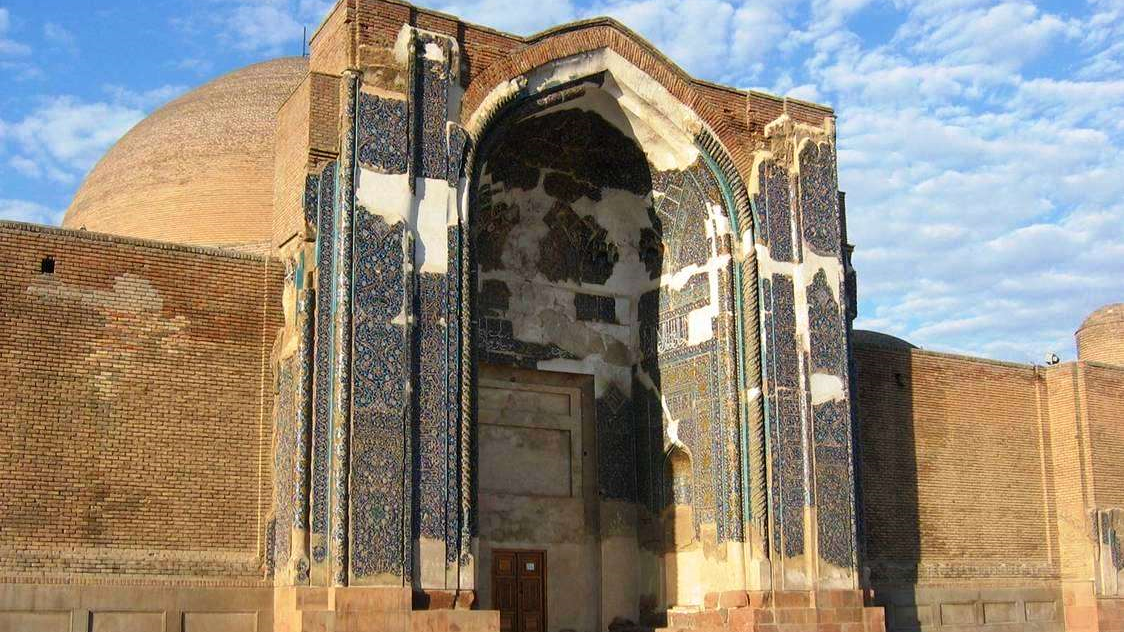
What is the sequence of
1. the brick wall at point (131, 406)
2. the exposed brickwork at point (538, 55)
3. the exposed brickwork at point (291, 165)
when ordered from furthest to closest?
the exposed brickwork at point (538, 55) → the exposed brickwork at point (291, 165) → the brick wall at point (131, 406)

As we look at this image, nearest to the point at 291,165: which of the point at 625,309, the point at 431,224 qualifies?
the point at 431,224

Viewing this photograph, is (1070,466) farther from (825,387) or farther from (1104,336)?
(825,387)

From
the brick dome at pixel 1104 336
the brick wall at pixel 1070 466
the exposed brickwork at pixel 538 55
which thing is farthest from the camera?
the brick dome at pixel 1104 336

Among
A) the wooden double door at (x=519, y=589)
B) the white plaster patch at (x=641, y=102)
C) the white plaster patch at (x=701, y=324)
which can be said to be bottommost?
the wooden double door at (x=519, y=589)

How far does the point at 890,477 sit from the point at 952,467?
3.02 feet

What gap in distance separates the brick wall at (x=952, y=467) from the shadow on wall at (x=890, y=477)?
0.5 inches

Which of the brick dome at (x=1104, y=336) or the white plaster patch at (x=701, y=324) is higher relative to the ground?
the brick dome at (x=1104, y=336)

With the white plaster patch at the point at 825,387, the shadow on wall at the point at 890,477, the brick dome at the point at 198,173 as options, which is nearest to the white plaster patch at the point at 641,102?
the white plaster patch at the point at 825,387

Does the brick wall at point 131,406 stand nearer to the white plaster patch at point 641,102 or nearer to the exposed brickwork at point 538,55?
the exposed brickwork at point 538,55

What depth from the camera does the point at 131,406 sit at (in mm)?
9797

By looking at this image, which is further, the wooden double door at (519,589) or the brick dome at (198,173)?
the brick dome at (198,173)

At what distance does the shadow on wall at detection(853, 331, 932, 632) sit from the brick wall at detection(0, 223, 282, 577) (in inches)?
242

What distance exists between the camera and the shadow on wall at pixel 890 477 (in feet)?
43.4

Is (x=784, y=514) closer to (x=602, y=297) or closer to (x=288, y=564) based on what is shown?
(x=602, y=297)
